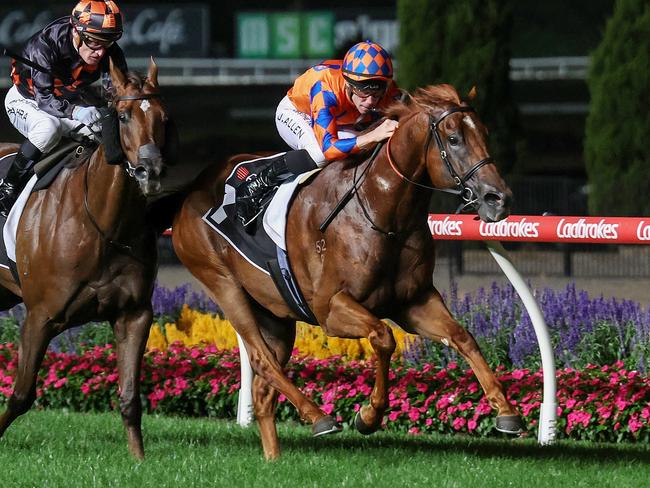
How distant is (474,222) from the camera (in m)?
6.86

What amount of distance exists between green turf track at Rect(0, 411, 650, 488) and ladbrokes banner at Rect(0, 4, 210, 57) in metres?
21.7

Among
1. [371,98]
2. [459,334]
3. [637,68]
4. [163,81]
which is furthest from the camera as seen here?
[163,81]

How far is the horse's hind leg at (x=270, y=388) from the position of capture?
612cm

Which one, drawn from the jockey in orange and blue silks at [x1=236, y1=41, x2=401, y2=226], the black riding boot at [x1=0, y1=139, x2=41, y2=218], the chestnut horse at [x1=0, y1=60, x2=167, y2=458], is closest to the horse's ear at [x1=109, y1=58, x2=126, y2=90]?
the chestnut horse at [x1=0, y1=60, x2=167, y2=458]

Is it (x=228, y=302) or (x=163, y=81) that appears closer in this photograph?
(x=228, y=302)

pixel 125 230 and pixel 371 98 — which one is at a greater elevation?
pixel 371 98

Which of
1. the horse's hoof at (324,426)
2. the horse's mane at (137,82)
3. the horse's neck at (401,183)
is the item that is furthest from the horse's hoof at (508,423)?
the horse's mane at (137,82)

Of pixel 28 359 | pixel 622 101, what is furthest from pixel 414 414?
pixel 622 101

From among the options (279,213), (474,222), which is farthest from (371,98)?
(474,222)

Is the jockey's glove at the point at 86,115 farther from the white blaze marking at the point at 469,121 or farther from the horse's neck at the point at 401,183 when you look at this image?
the white blaze marking at the point at 469,121

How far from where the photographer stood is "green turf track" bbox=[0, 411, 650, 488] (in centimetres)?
531

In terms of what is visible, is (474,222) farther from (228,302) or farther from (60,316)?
(60,316)

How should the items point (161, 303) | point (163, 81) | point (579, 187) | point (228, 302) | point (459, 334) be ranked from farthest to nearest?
1. point (163, 81)
2. point (579, 187)
3. point (161, 303)
4. point (228, 302)
5. point (459, 334)

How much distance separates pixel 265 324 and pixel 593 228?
1719 millimetres
